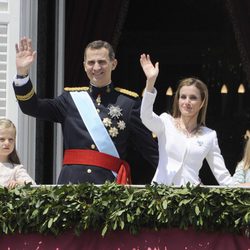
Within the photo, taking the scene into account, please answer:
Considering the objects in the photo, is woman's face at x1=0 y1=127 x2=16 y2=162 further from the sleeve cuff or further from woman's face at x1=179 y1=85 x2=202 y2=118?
woman's face at x1=179 y1=85 x2=202 y2=118

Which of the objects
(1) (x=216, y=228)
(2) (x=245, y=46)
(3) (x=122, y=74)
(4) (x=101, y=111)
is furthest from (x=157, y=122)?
(3) (x=122, y=74)

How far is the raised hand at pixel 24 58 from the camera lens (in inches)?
283

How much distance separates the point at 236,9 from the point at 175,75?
4.95 feet

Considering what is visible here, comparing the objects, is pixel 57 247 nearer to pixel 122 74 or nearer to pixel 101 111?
pixel 101 111

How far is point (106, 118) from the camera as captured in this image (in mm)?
7332

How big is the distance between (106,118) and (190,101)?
1.85 ft

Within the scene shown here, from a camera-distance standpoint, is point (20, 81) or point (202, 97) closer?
point (20, 81)

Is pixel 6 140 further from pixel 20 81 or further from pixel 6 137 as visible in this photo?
pixel 20 81

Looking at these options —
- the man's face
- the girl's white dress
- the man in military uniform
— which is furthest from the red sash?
the girl's white dress

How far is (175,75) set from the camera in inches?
511

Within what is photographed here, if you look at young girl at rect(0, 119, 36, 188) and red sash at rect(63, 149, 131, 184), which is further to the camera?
young girl at rect(0, 119, 36, 188)

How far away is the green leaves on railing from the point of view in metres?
6.56

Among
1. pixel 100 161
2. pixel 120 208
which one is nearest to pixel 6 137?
pixel 100 161

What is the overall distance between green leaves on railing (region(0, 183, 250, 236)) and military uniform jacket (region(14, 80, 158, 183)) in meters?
0.59
